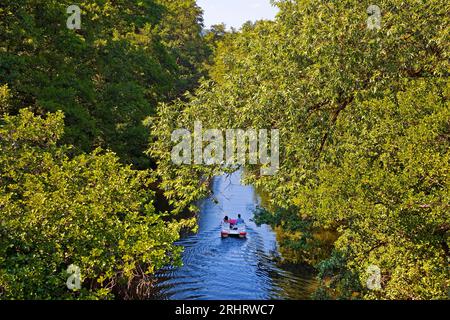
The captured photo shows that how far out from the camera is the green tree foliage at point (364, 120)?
1162 centimetres

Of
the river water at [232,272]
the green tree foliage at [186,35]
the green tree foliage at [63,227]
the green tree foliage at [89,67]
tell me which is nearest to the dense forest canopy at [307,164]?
the green tree foliage at [63,227]

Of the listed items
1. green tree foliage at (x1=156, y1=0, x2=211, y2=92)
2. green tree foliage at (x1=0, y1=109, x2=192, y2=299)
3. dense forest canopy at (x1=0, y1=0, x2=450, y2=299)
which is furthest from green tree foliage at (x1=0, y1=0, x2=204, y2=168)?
green tree foliage at (x1=156, y1=0, x2=211, y2=92)

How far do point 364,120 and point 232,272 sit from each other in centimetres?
1498

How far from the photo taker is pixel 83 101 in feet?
89.6

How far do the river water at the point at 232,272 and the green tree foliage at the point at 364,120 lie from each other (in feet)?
20.1

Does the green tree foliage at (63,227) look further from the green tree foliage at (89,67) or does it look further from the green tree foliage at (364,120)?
the green tree foliage at (89,67)

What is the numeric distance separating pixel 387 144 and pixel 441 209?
7.16 feet

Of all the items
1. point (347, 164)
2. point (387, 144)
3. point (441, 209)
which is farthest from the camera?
point (347, 164)

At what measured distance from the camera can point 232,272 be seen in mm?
25422

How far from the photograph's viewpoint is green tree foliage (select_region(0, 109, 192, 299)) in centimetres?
865

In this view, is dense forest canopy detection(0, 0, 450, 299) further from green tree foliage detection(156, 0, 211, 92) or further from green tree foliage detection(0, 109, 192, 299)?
green tree foliage detection(156, 0, 211, 92)
